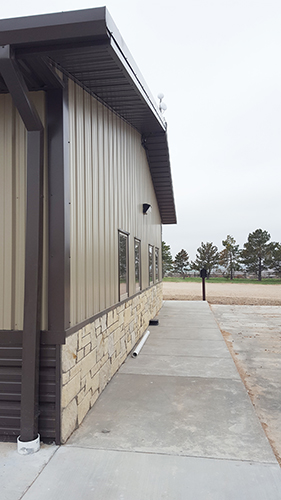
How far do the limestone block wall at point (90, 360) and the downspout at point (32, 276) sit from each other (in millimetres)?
270

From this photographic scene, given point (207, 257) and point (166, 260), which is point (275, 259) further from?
point (166, 260)

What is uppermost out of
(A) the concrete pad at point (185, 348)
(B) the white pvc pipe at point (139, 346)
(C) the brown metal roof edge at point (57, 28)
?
(C) the brown metal roof edge at point (57, 28)

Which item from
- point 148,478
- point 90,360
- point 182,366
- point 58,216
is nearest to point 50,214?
point 58,216

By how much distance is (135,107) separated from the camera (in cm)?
592

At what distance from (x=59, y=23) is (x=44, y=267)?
2062 mm

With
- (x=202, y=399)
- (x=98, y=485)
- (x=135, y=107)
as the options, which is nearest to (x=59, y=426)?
(x=98, y=485)

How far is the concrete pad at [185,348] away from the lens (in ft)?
21.8

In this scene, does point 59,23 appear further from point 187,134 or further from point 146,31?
point 187,134

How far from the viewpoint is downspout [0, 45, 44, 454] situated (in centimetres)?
312

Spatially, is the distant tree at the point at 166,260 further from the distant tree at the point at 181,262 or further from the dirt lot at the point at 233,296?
the dirt lot at the point at 233,296

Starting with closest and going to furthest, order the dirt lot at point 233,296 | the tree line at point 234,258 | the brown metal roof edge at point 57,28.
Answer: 1. the brown metal roof edge at point 57,28
2. the dirt lot at point 233,296
3. the tree line at point 234,258

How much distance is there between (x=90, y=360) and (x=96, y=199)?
6.72 feet

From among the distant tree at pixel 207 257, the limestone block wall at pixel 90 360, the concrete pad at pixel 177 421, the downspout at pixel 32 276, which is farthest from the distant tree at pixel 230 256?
the downspout at pixel 32 276

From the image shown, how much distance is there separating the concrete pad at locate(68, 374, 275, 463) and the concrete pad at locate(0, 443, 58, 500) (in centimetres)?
34
